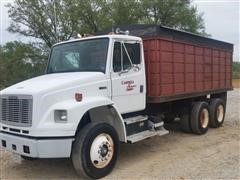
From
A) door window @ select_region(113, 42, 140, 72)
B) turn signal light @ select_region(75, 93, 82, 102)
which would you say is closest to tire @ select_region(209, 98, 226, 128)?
door window @ select_region(113, 42, 140, 72)

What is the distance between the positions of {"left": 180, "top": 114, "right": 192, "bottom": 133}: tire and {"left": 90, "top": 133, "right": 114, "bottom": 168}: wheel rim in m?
4.17

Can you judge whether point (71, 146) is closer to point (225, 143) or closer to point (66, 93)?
point (66, 93)

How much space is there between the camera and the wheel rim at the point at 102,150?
6.57 m

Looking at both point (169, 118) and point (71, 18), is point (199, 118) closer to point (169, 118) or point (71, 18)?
point (169, 118)

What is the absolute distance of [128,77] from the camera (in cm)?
773

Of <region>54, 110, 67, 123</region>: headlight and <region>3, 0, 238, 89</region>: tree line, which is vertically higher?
<region>3, 0, 238, 89</region>: tree line

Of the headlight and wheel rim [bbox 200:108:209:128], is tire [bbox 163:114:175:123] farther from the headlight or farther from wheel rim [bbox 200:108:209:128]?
the headlight

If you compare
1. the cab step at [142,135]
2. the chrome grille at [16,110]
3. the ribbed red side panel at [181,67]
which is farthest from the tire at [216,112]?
the chrome grille at [16,110]

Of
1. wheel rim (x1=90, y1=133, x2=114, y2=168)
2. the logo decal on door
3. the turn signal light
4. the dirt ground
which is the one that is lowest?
the dirt ground

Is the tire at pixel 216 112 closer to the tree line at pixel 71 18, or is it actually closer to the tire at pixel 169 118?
the tire at pixel 169 118

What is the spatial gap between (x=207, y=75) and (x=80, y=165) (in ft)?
19.7

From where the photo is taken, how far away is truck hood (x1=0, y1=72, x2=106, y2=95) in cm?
642

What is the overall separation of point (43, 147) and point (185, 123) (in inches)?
214

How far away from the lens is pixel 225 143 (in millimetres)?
9352
